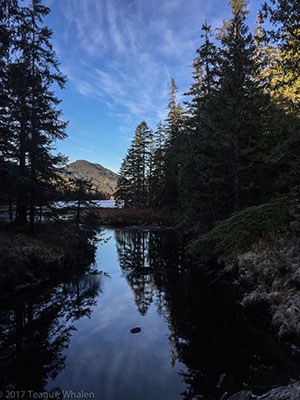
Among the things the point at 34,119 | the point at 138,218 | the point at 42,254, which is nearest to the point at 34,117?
the point at 34,119

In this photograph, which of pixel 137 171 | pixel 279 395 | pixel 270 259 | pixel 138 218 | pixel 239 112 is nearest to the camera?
pixel 279 395

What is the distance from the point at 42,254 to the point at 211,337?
9.45 metres

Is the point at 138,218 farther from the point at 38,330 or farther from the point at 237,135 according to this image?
the point at 38,330

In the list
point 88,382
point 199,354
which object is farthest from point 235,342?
point 88,382

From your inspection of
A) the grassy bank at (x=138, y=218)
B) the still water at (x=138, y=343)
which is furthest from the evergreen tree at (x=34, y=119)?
the grassy bank at (x=138, y=218)

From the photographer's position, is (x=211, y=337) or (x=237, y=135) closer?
(x=211, y=337)

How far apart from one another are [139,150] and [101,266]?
38196mm

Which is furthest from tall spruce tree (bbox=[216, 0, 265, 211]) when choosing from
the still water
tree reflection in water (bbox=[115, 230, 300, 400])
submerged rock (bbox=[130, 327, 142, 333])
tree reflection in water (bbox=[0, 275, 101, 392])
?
tree reflection in water (bbox=[0, 275, 101, 392])

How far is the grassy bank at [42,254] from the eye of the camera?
9703 mm

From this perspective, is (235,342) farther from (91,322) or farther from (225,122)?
(225,122)

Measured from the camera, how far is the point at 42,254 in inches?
463

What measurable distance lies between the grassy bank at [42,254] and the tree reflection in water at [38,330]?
1064 millimetres

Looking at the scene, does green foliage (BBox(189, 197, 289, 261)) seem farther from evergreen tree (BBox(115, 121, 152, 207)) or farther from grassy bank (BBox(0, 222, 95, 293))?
evergreen tree (BBox(115, 121, 152, 207))

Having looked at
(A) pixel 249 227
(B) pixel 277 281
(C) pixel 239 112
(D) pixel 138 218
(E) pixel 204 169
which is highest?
(C) pixel 239 112
